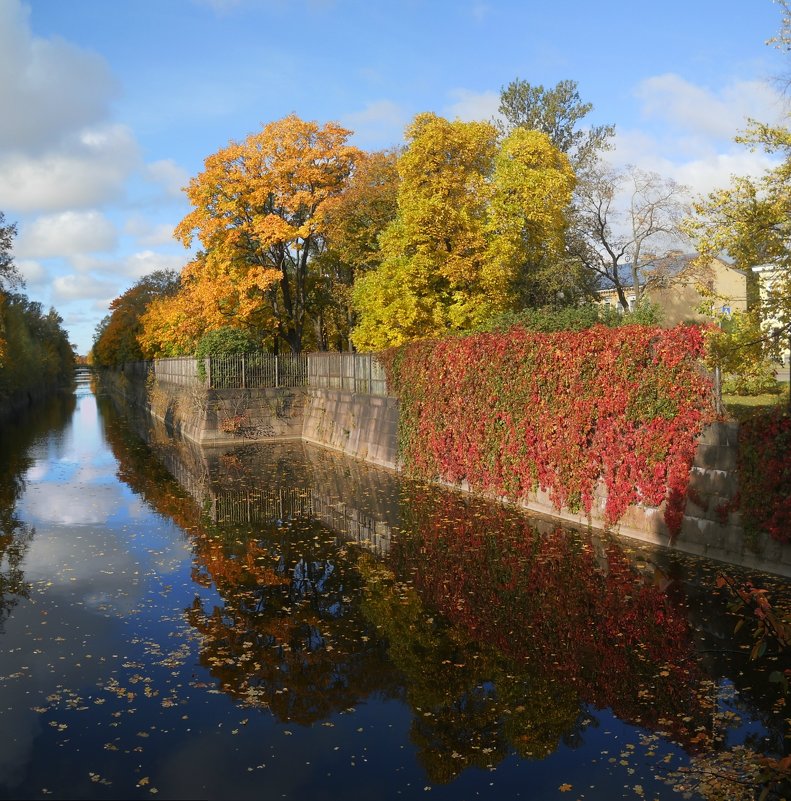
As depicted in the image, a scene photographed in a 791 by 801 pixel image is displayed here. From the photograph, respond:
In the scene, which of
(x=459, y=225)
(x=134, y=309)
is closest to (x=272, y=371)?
(x=459, y=225)

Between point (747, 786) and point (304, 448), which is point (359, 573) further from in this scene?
point (304, 448)

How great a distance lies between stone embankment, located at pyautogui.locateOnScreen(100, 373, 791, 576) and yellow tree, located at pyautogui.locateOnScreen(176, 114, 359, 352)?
5529mm

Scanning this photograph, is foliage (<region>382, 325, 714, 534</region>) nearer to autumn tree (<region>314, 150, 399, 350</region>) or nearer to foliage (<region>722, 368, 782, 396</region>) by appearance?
foliage (<region>722, 368, 782, 396</region>)

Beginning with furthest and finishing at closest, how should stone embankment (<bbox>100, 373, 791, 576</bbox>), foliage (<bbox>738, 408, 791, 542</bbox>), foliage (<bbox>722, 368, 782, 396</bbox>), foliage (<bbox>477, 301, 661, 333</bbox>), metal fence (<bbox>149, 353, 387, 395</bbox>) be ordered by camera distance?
metal fence (<bbox>149, 353, 387, 395</bbox>) < foliage (<bbox>477, 301, 661, 333</bbox>) < foliage (<bbox>722, 368, 782, 396</bbox>) < stone embankment (<bbox>100, 373, 791, 576</bbox>) < foliage (<bbox>738, 408, 791, 542</bbox>)

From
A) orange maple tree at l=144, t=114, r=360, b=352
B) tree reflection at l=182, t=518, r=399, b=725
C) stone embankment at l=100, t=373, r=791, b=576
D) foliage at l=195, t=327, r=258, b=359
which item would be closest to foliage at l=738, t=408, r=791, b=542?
stone embankment at l=100, t=373, r=791, b=576

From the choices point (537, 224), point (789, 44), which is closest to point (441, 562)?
point (789, 44)

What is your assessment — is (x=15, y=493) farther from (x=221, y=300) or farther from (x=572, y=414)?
(x=221, y=300)

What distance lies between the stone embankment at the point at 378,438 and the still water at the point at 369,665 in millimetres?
501

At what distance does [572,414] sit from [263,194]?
23411 mm

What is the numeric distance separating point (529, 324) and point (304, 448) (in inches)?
390

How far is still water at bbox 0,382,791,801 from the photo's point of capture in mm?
5449

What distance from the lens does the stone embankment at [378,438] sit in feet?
34.6

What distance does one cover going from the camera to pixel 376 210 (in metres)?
32.6

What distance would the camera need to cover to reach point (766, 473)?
980 centimetres
